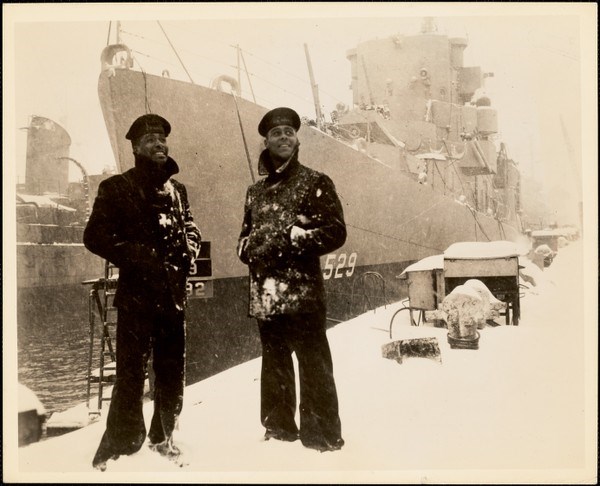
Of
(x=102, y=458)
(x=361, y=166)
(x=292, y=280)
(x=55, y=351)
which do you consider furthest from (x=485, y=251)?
(x=55, y=351)

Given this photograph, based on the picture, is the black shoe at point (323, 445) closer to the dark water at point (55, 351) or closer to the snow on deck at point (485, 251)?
the dark water at point (55, 351)

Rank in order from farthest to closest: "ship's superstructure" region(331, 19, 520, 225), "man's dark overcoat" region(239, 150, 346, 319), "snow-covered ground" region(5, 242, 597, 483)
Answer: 1. "ship's superstructure" region(331, 19, 520, 225)
2. "snow-covered ground" region(5, 242, 597, 483)
3. "man's dark overcoat" region(239, 150, 346, 319)

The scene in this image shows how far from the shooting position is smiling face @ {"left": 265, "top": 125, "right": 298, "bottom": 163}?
2713mm

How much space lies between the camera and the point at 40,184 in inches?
186

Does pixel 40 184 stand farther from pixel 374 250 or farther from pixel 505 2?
pixel 505 2

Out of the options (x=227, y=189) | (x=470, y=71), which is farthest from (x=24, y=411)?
(x=470, y=71)

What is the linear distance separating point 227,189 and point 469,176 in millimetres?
4975

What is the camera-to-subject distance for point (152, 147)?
2.78m

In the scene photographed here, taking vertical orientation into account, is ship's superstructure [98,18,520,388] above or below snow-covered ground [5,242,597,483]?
above

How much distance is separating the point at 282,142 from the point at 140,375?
141 cm

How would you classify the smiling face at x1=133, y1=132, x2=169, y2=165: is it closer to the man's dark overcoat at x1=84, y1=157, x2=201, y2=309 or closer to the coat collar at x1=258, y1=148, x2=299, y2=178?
the man's dark overcoat at x1=84, y1=157, x2=201, y2=309

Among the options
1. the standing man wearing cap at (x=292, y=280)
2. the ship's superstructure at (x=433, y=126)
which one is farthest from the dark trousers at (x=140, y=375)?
the ship's superstructure at (x=433, y=126)

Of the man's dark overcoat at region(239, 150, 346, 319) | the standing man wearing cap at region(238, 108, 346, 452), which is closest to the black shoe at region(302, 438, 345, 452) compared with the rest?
the standing man wearing cap at region(238, 108, 346, 452)

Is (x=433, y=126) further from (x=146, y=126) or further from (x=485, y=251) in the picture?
(x=146, y=126)
